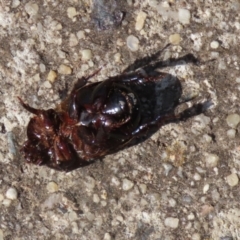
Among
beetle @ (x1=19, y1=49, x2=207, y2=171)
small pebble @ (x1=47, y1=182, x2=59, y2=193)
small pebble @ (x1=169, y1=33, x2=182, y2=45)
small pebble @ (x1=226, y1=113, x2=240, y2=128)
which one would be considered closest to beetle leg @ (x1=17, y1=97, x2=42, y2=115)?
beetle @ (x1=19, y1=49, x2=207, y2=171)

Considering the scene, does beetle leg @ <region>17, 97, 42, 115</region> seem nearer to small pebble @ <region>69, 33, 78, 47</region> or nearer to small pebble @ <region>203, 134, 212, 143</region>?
small pebble @ <region>69, 33, 78, 47</region>

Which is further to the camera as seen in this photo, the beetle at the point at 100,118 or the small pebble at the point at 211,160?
the small pebble at the point at 211,160

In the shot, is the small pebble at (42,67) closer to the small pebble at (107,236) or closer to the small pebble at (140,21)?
the small pebble at (140,21)

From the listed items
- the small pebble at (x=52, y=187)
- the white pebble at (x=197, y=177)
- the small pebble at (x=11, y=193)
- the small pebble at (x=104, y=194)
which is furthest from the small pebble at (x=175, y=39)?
the small pebble at (x=11, y=193)

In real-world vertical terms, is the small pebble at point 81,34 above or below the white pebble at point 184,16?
below

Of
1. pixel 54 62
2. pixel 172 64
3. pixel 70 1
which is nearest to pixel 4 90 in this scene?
pixel 54 62

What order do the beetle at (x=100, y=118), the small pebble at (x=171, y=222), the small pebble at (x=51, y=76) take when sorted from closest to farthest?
the beetle at (x=100, y=118) < the small pebble at (x=171, y=222) < the small pebble at (x=51, y=76)

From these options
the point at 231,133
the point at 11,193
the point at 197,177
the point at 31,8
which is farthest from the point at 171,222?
the point at 31,8
